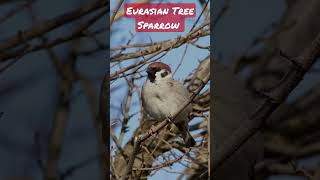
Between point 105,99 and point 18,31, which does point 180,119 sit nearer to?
point 105,99

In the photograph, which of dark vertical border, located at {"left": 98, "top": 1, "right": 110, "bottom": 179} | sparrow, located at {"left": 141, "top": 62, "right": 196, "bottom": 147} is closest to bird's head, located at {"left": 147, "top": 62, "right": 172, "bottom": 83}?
sparrow, located at {"left": 141, "top": 62, "right": 196, "bottom": 147}

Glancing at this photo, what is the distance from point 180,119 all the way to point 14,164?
0.55 metres

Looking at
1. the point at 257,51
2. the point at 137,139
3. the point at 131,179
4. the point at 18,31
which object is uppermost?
the point at 18,31

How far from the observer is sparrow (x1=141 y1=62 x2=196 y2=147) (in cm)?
162

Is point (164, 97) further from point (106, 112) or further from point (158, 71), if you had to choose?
point (106, 112)

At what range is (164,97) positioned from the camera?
1647 mm

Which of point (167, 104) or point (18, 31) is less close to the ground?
point (18, 31)

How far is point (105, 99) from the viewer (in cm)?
166

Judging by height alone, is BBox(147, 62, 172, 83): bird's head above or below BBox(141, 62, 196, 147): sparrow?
above

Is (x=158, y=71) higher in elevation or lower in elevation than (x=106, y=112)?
higher

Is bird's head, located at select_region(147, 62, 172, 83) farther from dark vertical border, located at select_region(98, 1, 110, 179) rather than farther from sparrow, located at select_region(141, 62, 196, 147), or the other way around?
dark vertical border, located at select_region(98, 1, 110, 179)

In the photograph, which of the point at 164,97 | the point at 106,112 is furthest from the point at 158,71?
the point at 106,112

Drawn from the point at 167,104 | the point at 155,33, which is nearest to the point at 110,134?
the point at 167,104

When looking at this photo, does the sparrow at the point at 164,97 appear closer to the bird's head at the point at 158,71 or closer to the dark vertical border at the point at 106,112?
the bird's head at the point at 158,71
